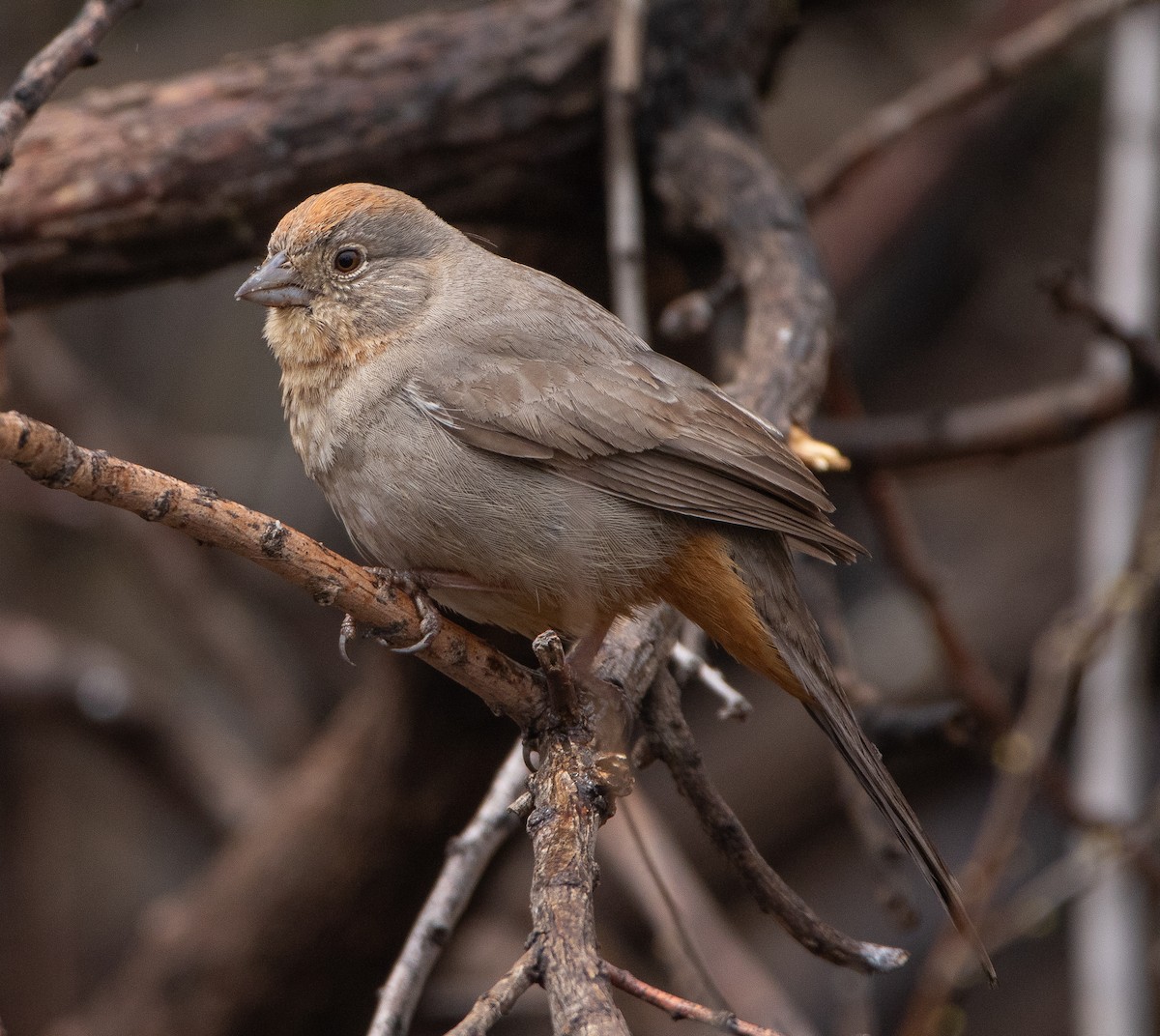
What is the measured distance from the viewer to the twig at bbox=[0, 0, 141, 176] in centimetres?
290

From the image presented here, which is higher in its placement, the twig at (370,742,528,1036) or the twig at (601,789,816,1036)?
the twig at (601,789,816,1036)

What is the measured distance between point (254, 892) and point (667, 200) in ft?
8.92

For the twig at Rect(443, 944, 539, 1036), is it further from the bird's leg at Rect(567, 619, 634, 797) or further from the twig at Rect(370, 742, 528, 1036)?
the twig at Rect(370, 742, 528, 1036)

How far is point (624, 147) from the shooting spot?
405 centimetres

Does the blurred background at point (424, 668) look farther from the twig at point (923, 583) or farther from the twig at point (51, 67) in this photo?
the twig at point (51, 67)

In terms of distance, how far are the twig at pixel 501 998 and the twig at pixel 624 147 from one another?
2285mm

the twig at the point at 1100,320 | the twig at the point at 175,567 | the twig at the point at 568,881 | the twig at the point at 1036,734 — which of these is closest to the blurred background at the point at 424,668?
the twig at the point at 175,567

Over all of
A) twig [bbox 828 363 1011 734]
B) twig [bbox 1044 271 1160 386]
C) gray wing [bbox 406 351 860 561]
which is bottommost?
gray wing [bbox 406 351 860 561]

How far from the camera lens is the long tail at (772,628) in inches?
107

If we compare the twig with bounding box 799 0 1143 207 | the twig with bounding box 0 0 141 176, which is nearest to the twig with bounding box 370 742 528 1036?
the twig with bounding box 0 0 141 176

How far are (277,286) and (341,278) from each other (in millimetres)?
150

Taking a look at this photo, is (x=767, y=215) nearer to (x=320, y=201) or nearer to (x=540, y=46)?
(x=540, y=46)

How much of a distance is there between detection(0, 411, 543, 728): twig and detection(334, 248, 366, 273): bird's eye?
909 mm

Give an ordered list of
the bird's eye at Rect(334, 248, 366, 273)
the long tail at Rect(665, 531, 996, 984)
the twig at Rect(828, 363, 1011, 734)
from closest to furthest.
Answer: the long tail at Rect(665, 531, 996, 984), the bird's eye at Rect(334, 248, 366, 273), the twig at Rect(828, 363, 1011, 734)
